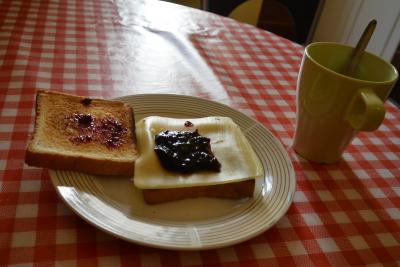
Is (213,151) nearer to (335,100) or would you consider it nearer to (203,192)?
(203,192)

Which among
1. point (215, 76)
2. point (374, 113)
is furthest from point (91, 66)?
point (374, 113)

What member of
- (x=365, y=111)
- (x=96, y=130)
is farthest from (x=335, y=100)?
(x=96, y=130)

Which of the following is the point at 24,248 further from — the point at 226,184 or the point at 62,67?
the point at 62,67

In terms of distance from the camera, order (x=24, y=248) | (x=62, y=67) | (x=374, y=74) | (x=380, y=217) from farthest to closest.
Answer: (x=62, y=67) → (x=374, y=74) → (x=380, y=217) → (x=24, y=248)

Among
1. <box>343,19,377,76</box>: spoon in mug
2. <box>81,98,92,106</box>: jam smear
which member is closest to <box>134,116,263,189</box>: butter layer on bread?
<box>81,98,92,106</box>: jam smear

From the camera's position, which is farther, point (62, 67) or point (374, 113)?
point (62, 67)

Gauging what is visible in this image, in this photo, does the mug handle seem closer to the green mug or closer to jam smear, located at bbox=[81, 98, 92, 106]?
the green mug
